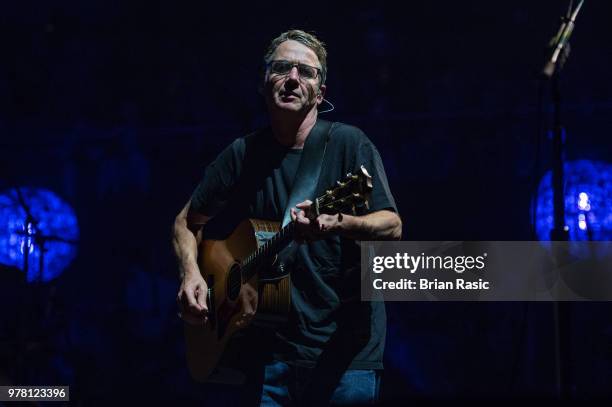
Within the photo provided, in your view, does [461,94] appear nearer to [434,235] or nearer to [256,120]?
[434,235]

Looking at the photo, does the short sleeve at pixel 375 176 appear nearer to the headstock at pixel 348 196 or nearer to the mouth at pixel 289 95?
the headstock at pixel 348 196

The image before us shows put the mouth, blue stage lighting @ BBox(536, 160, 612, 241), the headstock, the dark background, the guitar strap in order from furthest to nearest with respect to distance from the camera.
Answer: the dark background → blue stage lighting @ BBox(536, 160, 612, 241) → the mouth → the guitar strap → the headstock

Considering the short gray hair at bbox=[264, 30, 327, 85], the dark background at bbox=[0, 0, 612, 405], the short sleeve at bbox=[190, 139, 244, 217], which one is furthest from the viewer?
the dark background at bbox=[0, 0, 612, 405]

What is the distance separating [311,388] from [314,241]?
0.56m

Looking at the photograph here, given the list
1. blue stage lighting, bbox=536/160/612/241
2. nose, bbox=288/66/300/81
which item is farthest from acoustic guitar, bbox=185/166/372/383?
blue stage lighting, bbox=536/160/612/241

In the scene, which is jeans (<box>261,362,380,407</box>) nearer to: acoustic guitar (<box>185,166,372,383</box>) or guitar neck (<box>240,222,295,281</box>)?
acoustic guitar (<box>185,166,372,383</box>)

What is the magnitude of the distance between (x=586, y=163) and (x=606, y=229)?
0.51 m

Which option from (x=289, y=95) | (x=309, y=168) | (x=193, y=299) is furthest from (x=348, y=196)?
(x=193, y=299)

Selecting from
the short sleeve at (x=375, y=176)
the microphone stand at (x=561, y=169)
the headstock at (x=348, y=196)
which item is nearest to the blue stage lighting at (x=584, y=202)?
the microphone stand at (x=561, y=169)

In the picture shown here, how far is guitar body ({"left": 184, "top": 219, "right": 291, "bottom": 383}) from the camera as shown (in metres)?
3.09

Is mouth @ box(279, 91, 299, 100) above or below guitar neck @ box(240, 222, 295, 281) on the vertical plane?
above

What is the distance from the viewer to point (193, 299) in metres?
3.51

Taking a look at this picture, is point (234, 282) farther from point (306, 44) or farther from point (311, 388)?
point (306, 44)

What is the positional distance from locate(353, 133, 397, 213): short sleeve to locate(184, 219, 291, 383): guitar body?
44cm
